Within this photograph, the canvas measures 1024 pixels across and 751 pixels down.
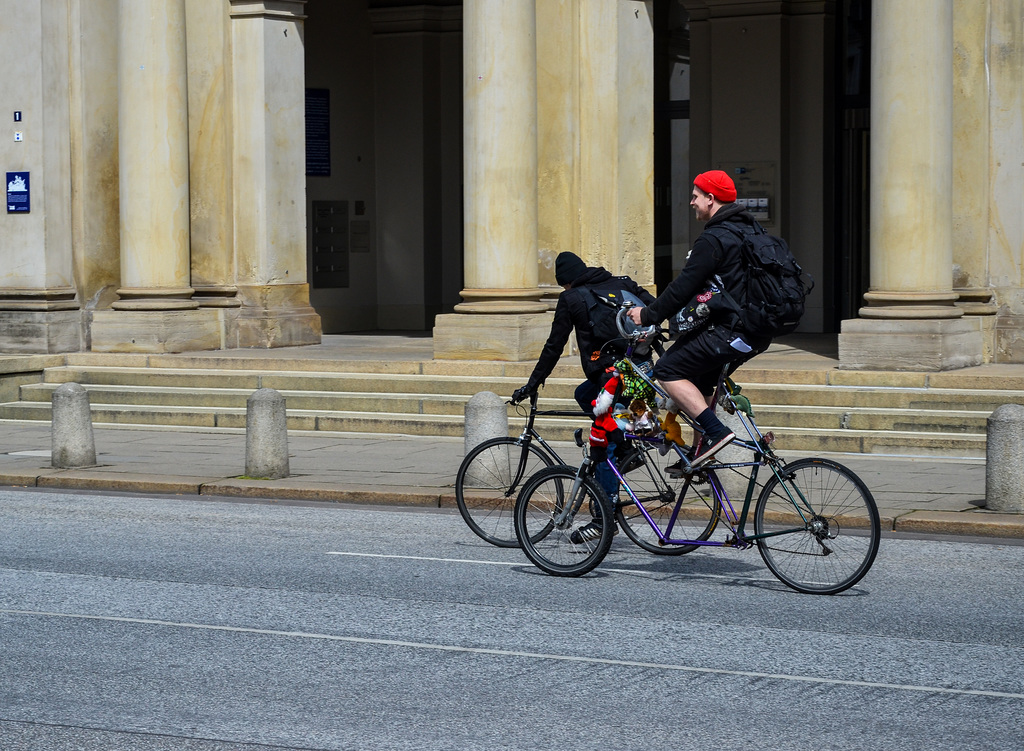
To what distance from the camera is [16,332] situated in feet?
A: 62.7

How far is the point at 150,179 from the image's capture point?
1875 cm

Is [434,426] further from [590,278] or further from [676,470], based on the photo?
[676,470]

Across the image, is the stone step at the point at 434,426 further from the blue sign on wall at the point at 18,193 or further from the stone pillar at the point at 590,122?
the stone pillar at the point at 590,122

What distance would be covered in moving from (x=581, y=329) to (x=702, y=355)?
4.69 feet

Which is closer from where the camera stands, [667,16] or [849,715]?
[849,715]

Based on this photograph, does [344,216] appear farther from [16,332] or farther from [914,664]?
[914,664]

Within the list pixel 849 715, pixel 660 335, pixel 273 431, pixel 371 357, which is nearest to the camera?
pixel 849 715

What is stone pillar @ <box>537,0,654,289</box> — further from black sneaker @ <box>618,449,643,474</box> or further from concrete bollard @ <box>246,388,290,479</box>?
black sneaker @ <box>618,449,643,474</box>

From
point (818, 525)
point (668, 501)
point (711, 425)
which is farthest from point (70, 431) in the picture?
point (818, 525)

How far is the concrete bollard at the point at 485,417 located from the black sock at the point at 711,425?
3.87 metres

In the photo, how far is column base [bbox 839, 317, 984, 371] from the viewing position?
1492cm

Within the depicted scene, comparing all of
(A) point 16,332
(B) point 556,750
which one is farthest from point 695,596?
(A) point 16,332

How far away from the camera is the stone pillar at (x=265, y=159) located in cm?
1950

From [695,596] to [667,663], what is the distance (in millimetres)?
1465
